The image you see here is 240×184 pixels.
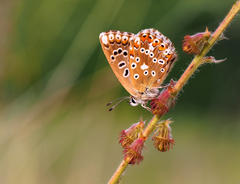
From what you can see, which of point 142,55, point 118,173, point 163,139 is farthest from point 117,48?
point 118,173

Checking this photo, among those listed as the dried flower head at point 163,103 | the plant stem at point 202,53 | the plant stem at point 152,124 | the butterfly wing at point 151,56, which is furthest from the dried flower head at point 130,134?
the butterfly wing at point 151,56

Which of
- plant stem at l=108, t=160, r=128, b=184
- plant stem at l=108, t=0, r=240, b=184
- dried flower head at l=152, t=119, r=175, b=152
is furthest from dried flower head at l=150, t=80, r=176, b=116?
plant stem at l=108, t=160, r=128, b=184

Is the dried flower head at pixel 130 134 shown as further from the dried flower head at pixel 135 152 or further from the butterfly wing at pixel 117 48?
the butterfly wing at pixel 117 48

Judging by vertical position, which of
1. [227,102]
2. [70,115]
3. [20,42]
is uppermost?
[20,42]

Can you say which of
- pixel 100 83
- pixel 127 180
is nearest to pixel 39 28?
pixel 100 83

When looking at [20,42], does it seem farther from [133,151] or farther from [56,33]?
[133,151]

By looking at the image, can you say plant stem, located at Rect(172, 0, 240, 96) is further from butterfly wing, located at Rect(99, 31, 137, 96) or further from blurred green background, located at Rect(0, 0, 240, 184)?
butterfly wing, located at Rect(99, 31, 137, 96)
